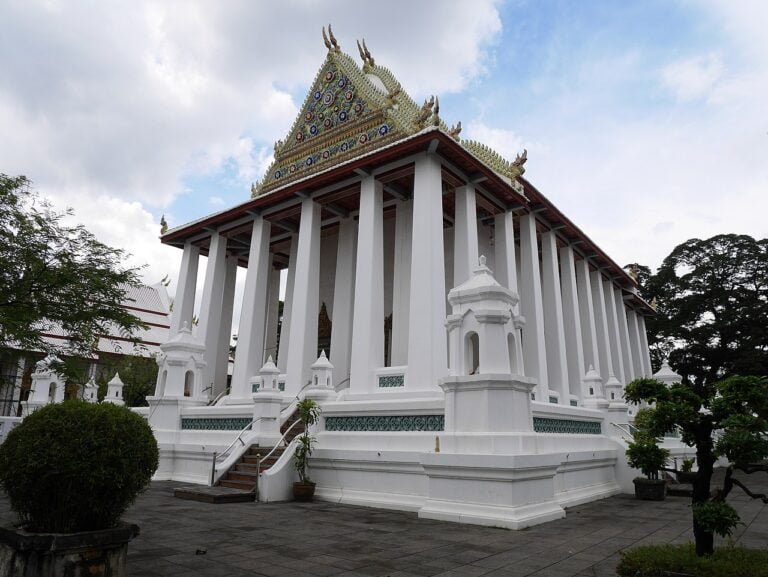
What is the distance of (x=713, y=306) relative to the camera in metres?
35.5

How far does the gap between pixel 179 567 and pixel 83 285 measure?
12.3ft

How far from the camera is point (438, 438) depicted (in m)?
8.30

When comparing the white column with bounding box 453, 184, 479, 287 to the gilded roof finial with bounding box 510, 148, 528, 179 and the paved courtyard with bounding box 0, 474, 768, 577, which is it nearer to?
the gilded roof finial with bounding box 510, 148, 528, 179

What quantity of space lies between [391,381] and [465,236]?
4.39 m

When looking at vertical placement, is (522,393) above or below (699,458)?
above

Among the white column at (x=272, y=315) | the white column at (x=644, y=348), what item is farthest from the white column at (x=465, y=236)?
the white column at (x=644, y=348)

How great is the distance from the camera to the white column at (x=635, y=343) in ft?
97.6

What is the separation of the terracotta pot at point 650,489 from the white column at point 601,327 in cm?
1190

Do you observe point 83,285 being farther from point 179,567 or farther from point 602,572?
point 602,572

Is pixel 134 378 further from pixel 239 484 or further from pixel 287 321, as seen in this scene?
pixel 239 484

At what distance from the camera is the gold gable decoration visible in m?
15.7

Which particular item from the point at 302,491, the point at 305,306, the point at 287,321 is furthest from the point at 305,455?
the point at 287,321

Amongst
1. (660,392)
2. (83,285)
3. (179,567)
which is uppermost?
(83,285)

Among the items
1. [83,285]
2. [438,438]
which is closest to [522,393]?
[438,438]
